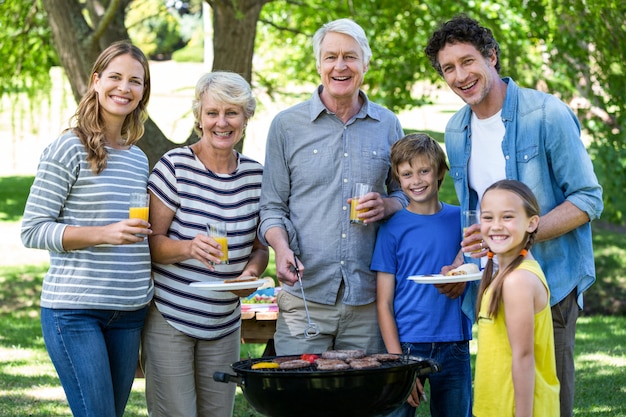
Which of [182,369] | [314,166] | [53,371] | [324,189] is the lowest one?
[53,371]

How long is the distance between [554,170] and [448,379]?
1061mm

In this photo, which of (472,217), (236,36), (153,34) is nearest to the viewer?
(472,217)

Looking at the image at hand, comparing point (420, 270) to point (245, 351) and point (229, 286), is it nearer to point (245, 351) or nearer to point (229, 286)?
point (229, 286)

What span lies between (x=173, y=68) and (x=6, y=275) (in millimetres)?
24399

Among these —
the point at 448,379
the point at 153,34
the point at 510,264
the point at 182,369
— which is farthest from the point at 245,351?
the point at 153,34

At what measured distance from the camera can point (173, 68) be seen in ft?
119

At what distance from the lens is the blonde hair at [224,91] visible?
13.1 ft

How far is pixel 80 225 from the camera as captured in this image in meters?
3.74

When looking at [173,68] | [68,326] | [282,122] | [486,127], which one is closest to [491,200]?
[486,127]

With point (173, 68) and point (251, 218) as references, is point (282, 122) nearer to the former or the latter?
point (251, 218)

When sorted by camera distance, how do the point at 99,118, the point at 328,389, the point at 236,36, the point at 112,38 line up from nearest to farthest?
the point at 328,389
the point at 99,118
the point at 236,36
the point at 112,38

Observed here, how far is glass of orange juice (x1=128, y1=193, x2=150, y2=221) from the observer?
12.0ft

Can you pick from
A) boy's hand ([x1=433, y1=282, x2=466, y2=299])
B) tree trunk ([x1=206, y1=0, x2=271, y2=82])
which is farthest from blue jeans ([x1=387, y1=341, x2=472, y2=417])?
tree trunk ([x1=206, y1=0, x2=271, y2=82])

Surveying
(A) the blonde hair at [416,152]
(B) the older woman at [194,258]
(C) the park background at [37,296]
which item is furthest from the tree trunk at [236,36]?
(A) the blonde hair at [416,152]
